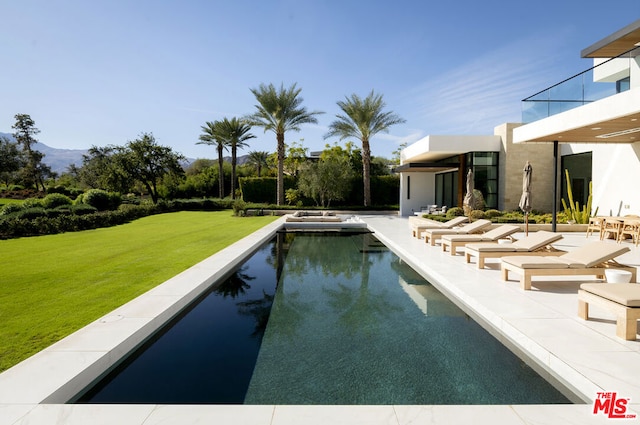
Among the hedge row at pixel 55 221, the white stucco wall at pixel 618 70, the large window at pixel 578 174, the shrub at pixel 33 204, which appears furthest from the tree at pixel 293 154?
the white stucco wall at pixel 618 70

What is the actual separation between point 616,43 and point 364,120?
1585 centimetres

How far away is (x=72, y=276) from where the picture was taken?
7.53 meters

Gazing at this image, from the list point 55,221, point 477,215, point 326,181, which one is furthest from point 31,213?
point 477,215

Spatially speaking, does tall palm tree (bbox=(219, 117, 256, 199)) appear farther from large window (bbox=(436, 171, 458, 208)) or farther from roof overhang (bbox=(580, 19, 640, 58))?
roof overhang (bbox=(580, 19, 640, 58))

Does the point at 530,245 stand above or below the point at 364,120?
below

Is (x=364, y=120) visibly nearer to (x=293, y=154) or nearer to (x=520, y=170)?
(x=520, y=170)

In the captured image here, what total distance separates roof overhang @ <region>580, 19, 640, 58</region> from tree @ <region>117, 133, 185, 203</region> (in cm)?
3153

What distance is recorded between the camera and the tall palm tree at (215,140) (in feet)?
117

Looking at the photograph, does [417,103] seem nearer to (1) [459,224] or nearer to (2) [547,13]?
(2) [547,13]

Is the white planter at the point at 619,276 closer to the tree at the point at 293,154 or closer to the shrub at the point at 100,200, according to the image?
the shrub at the point at 100,200

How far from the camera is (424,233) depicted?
12016 millimetres

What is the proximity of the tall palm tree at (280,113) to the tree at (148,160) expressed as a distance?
10.6 metres

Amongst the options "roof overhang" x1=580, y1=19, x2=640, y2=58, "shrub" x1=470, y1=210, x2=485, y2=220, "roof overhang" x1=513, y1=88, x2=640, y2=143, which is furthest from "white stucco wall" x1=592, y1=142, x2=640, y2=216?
"shrub" x1=470, y1=210, x2=485, y2=220

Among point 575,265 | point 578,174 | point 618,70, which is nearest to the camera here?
point 575,265
